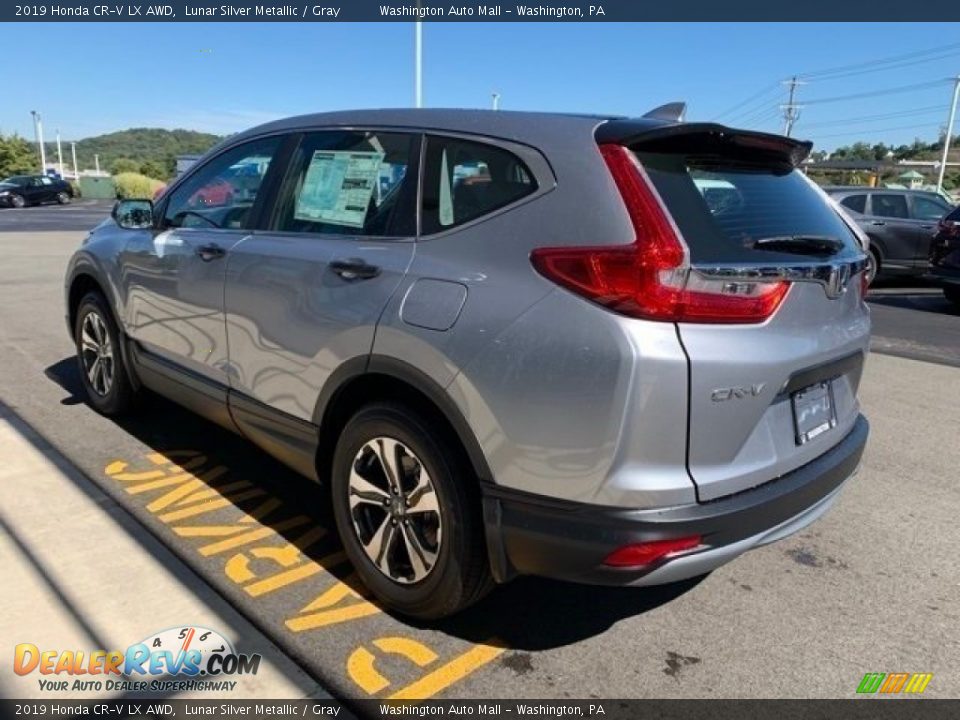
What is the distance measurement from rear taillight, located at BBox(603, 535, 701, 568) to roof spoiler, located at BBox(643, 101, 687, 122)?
144 cm

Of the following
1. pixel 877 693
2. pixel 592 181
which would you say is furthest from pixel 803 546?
pixel 592 181

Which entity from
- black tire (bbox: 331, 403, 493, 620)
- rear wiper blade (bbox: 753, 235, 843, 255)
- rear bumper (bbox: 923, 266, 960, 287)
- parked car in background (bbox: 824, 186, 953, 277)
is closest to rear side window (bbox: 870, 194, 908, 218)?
parked car in background (bbox: 824, 186, 953, 277)

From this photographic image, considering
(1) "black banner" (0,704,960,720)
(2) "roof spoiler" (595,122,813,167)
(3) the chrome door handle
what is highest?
(2) "roof spoiler" (595,122,813,167)

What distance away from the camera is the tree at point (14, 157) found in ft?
186

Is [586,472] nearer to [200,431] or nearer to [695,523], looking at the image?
[695,523]

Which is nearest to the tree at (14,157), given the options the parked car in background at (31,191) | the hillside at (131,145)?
the parked car in background at (31,191)

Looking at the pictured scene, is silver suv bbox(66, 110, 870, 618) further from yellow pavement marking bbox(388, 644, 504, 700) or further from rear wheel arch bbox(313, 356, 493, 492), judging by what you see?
yellow pavement marking bbox(388, 644, 504, 700)

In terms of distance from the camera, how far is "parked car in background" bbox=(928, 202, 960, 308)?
380 inches

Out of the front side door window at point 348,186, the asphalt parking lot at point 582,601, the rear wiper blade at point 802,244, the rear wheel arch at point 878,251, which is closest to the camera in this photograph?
the rear wiper blade at point 802,244

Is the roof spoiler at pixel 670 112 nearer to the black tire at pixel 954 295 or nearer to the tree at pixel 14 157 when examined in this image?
the black tire at pixel 954 295

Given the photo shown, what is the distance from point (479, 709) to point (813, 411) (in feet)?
4.68

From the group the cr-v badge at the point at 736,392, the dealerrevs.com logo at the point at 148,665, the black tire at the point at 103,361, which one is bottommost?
the dealerrevs.com logo at the point at 148,665

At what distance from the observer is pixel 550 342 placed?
207cm

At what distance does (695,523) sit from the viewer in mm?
2062
